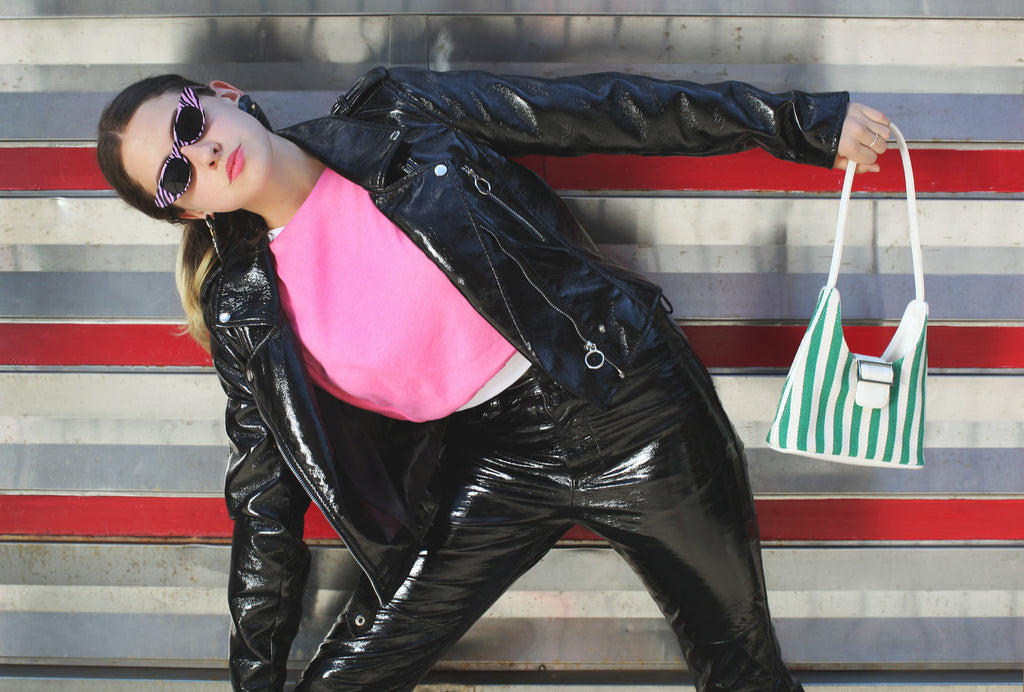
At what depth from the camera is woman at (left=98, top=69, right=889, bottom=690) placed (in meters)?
1.45

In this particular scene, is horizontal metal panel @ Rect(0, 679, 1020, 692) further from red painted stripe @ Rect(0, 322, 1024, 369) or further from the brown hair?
the brown hair

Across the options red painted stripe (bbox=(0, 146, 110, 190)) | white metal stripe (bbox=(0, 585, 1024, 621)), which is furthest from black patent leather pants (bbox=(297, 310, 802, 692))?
red painted stripe (bbox=(0, 146, 110, 190))

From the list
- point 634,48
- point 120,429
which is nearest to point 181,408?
point 120,429

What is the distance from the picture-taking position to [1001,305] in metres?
2.12

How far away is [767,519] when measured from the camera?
2.21 metres

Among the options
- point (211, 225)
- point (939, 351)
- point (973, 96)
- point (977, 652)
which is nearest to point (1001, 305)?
point (939, 351)

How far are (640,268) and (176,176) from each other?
1309 millimetres

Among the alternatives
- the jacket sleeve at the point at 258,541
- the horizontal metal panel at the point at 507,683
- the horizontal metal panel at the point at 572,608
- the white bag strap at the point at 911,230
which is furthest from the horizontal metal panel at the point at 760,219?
the horizontal metal panel at the point at 507,683

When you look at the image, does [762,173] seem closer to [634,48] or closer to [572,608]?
[634,48]

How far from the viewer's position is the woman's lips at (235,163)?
136 cm

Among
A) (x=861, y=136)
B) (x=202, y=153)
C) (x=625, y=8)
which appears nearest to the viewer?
(x=202, y=153)

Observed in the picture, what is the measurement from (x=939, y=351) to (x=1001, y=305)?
0.76 feet

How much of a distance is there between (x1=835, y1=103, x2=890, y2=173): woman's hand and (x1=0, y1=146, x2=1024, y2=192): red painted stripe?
0.49 metres

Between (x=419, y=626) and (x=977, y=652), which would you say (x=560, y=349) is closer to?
(x=419, y=626)
